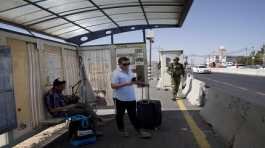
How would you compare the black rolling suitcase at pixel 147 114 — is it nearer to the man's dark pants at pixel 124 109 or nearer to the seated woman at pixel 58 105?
the man's dark pants at pixel 124 109

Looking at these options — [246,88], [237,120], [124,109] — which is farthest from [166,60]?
[237,120]

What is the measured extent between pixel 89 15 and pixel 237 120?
5.17 m

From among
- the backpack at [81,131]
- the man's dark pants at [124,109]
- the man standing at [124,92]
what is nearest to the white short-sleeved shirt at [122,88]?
the man standing at [124,92]

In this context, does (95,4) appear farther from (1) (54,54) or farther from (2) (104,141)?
(2) (104,141)

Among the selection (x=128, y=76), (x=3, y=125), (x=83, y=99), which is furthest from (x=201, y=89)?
(x=3, y=125)

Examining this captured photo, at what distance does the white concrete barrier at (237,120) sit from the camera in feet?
14.0

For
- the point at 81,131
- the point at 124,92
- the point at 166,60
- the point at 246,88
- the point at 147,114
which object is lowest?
the point at 246,88

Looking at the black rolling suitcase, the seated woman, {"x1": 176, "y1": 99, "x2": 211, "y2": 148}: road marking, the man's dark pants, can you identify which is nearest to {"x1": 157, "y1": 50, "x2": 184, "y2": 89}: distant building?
{"x1": 176, "y1": 99, "x2": 211, "y2": 148}: road marking

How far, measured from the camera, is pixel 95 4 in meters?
7.85

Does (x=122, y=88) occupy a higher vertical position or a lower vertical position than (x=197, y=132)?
higher

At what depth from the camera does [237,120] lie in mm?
5453

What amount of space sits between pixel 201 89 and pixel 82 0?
5.67 metres

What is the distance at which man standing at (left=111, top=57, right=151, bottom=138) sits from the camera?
22.6 ft

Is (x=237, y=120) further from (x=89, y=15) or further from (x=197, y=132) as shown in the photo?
(x=89, y=15)
